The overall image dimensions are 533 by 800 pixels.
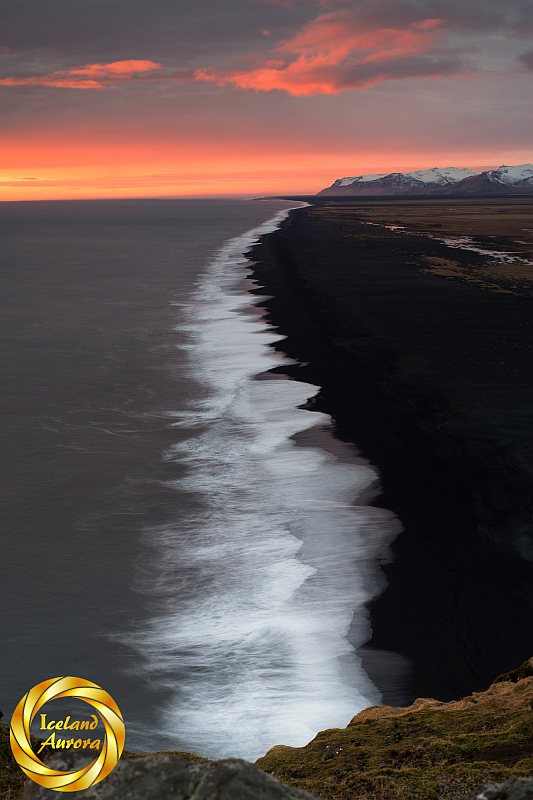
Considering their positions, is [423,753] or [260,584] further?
[260,584]

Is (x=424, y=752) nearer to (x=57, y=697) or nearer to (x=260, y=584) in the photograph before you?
(x=57, y=697)

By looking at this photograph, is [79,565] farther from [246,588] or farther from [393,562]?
[393,562]

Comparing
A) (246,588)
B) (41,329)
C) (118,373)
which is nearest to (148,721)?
(246,588)

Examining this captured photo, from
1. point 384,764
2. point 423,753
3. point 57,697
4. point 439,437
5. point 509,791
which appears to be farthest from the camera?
point 439,437

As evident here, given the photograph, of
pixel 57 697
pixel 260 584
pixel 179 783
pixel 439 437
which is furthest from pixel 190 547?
pixel 57 697

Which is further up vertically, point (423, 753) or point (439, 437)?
point (423, 753)

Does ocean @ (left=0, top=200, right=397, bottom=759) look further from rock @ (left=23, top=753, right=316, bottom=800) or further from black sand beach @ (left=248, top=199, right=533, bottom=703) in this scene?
rock @ (left=23, top=753, right=316, bottom=800)

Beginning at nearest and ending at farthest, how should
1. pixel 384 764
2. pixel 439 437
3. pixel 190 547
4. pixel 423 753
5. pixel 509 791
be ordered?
1. pixel 509 791
2. pixel 384 764
3. pixel 423 753
4. pixel 190 547
5. pixel 439 437
